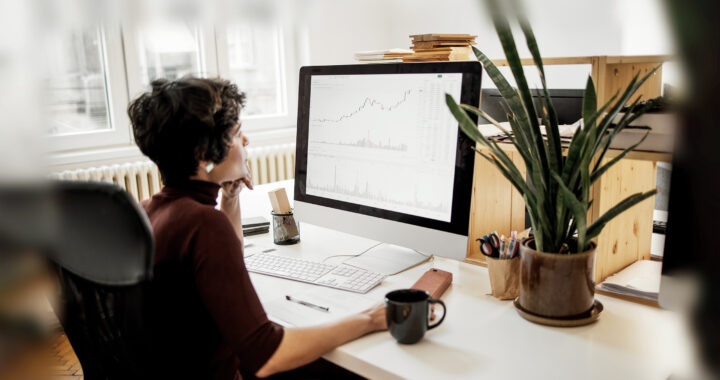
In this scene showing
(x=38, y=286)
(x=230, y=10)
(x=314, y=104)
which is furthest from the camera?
(x=230, y=10)

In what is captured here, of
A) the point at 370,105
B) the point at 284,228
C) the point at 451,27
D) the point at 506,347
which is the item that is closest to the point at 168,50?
the point at 451,27

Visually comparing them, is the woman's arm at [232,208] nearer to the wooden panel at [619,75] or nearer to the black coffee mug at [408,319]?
the black coffee mug at [408,319]

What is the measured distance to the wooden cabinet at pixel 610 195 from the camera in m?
1.24

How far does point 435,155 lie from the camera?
1310mm

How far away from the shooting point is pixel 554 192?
1.09 meters

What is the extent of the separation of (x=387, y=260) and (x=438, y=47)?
0.64m

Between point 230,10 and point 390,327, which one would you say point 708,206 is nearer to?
point 390,327

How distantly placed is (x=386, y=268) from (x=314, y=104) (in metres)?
0.49

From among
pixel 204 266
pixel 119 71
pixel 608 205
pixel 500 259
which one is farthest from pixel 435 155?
pixel 119 71

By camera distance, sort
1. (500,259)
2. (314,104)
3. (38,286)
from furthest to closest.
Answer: (314,104) < (500,259) < (38,286)

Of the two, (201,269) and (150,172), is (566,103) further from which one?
(150,172)

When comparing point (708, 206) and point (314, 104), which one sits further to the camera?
point (314, 104)

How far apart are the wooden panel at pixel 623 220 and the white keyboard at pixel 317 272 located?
0.50m

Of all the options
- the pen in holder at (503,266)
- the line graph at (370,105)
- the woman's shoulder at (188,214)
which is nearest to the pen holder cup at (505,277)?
the pen in holder at (503,266)
